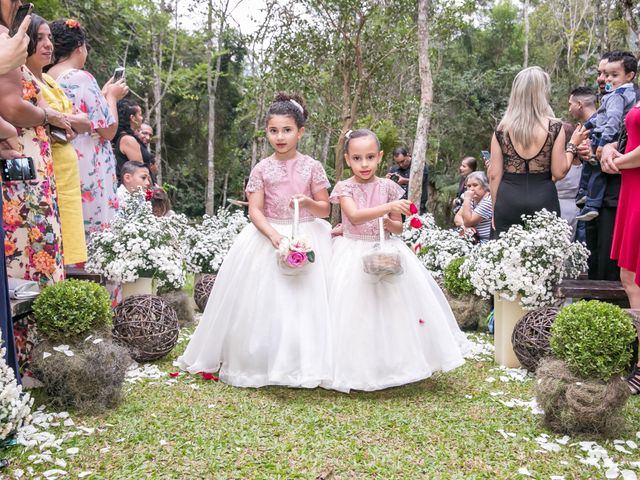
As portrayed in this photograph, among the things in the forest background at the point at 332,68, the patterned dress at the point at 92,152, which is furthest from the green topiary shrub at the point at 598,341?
the forest background at the point at 332,68

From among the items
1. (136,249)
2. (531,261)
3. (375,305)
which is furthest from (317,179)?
(531,261)

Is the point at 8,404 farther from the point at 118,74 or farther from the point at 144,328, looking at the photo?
the point at 118,74

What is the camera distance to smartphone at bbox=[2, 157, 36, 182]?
11.2 feet

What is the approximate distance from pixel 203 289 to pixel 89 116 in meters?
2.57

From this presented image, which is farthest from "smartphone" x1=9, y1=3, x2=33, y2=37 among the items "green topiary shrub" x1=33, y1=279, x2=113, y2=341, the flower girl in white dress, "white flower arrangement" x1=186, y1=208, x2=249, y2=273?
"white flower arrangement" x1=186, y1=208, x2=249, y2=273

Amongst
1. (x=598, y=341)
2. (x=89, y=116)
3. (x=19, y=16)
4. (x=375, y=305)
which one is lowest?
(x=375, y=305)

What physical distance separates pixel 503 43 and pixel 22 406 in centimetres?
3143

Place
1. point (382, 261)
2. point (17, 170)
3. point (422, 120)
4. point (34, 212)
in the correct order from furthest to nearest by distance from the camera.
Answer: point (422, 120)
point (382, 261)
point (34, 212)
point (17, 170)

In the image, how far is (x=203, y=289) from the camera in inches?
275

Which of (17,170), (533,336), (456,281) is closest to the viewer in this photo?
(17,170)

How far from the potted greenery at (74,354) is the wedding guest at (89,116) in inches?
67.7

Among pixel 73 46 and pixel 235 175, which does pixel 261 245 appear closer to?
pixel 73 46

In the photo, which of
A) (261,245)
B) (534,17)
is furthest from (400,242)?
(534,17)

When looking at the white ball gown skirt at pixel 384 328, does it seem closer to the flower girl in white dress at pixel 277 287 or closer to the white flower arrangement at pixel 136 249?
the flower girl in white dress at pixel 277 287
